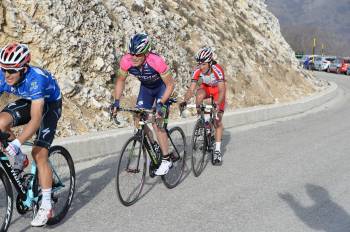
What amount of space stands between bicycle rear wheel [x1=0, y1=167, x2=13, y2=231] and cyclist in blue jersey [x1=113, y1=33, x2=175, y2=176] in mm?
1912

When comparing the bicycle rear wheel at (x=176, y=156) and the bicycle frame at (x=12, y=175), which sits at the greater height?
the bicycle frame at (x=12, y=175)

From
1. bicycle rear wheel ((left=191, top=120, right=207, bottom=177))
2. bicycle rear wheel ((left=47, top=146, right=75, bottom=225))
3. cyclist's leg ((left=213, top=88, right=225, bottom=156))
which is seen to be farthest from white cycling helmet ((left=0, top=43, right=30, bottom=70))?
cyclist's leg ((left=213, top=88, right=225, bottom=156))

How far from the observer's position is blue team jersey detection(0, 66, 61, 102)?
5047 millimetres

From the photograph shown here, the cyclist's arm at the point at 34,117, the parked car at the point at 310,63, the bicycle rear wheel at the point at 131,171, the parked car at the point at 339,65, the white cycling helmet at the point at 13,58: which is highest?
the white cycling helmet at the point at 13,58

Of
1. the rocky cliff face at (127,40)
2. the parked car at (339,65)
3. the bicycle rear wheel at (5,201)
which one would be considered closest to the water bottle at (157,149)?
the bicycle rear wheel at (5,201)

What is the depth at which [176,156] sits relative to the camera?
24.8 feet

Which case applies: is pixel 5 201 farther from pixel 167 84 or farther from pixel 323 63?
pixel 323 63

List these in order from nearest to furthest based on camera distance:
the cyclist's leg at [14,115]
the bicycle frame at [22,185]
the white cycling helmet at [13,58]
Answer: the white cycling helmet at [13,58]
the bicycle frame at [22,185]
the cyclist's leg at [14,115]

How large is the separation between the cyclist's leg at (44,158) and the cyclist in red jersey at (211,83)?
3169 millimetres

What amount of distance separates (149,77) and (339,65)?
41.1 meters

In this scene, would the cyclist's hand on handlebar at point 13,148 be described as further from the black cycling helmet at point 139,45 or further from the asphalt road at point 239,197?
the black cycling helmet at point 139,45

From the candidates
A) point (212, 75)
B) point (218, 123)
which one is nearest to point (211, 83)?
point (212, 75)

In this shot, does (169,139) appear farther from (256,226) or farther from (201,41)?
(201,41)

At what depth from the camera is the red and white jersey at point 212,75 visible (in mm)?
8617
